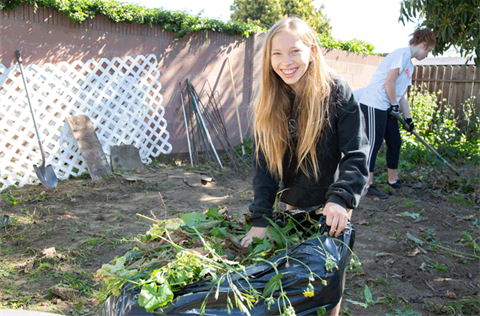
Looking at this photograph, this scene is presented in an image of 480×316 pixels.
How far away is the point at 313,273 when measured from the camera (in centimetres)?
112

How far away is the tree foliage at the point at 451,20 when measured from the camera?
3.52 m

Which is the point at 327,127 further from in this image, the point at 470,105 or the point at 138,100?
the point at 470,105

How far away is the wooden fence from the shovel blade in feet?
24.7

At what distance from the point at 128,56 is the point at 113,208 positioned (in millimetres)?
2366

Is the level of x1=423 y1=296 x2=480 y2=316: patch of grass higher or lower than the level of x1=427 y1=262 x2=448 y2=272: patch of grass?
higher

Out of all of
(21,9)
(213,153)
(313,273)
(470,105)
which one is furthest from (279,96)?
(470,105)

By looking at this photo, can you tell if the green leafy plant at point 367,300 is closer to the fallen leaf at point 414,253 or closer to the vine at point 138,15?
the fallen leaf at point 414,253

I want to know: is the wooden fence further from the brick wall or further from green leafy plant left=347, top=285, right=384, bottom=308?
green leafy plant left=347, top=285, right=384, bottom=308

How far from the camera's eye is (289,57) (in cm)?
147

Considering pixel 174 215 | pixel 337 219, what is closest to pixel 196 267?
pixel 337 219

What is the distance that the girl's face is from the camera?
146cm

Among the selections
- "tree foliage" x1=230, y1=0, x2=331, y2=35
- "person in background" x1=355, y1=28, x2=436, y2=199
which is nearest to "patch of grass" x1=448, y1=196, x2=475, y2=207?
"person in background" x1=355, y1=28, x2=436, y2=199

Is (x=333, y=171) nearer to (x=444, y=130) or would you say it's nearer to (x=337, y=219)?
(x=337, y=219)

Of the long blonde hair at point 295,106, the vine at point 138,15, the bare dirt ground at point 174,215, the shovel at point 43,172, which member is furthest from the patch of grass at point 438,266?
the vine at point 138,15
